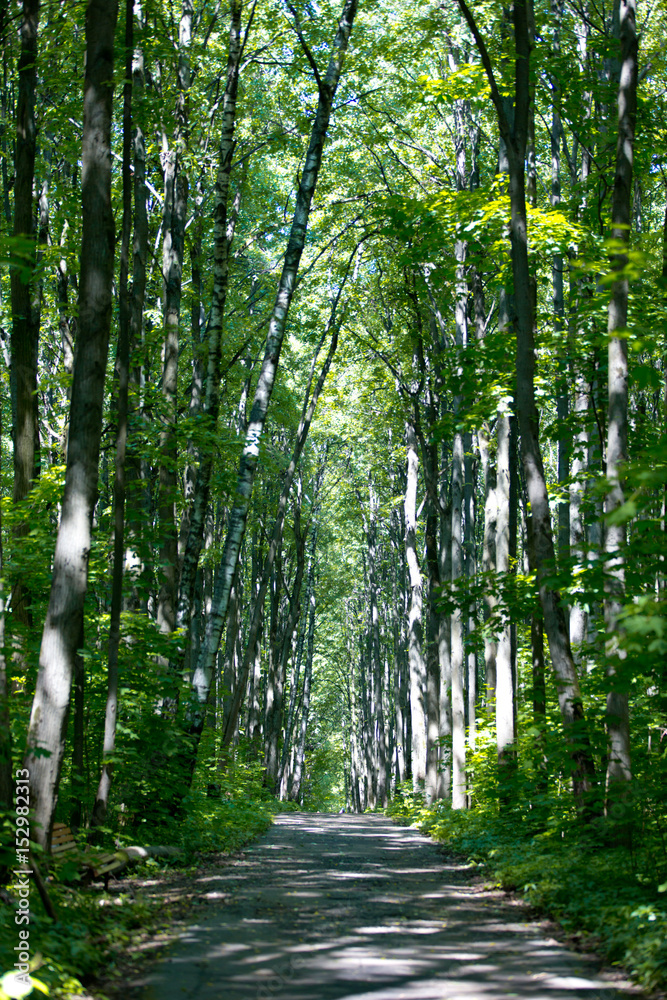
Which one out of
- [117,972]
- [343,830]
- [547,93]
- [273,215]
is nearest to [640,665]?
[117,972]

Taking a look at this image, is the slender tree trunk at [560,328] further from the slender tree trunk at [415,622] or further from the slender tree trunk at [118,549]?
the slender tree trunk at [118,549]

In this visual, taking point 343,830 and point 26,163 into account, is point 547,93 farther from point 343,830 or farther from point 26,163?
point 343,830

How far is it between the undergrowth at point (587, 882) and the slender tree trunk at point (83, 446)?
4.12m

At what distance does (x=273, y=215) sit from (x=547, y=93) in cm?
1279

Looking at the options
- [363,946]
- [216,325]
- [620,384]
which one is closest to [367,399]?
[216,325]

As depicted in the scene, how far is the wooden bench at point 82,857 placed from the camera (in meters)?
7.17

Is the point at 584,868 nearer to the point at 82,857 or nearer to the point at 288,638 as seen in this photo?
the point at 82,857

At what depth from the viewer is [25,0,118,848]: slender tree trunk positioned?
673 centimetres

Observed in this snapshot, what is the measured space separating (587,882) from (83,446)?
555 cm

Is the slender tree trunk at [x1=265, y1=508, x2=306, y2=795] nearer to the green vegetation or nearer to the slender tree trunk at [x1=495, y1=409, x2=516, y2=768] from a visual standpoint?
the slender tree trunk at [x1=495, y1=409, x2=516, y2=768]

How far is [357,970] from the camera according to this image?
539 centimetres

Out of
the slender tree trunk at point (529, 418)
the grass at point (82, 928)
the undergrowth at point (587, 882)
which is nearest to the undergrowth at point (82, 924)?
the grass at point (82, 928)

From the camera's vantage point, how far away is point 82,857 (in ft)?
23.9

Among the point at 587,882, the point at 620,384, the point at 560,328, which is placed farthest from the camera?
→ the point at 560,328
